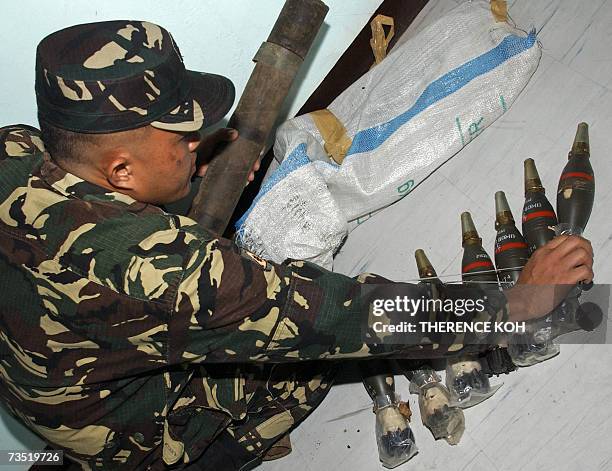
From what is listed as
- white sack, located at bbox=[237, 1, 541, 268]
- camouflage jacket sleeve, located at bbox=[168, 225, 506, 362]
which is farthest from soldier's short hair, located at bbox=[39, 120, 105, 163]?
white sack, located at bbox=[237, 1, 541, 268]

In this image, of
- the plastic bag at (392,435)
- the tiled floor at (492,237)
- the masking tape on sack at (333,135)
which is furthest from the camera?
the masking tape on sack at (333,135)

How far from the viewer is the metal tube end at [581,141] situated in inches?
54.3

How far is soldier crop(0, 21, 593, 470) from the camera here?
93 cm

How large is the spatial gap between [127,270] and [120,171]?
168 mm

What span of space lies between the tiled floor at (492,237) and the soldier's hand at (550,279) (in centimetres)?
24

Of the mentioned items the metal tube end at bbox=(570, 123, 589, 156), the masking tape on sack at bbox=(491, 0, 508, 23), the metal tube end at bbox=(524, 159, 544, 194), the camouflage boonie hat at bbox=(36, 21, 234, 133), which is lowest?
the camouflage boonie hat at bbox=(36, 21, 234, 133)

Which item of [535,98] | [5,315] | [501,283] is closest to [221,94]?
[5,315]

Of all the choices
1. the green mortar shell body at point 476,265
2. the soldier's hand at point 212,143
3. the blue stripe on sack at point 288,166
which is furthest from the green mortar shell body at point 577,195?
the soldier's hand at point 212,143

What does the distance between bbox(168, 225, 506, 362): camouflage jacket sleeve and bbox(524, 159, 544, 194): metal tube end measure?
0.47 m

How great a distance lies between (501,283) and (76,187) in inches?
31.3

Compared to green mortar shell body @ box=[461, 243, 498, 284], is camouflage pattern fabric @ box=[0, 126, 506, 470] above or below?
below

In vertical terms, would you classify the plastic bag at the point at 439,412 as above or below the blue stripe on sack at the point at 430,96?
below

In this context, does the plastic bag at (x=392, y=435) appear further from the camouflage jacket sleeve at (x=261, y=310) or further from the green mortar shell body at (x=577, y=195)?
the green mortar shell body at (x=577, y=195)

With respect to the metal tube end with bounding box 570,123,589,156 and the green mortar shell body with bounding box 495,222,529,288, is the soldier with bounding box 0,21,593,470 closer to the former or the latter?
the green mortar shell body with bounding box 495,222,529,288
